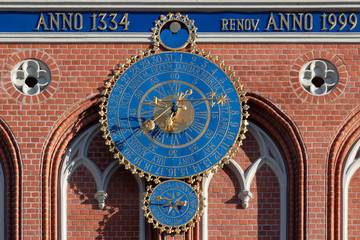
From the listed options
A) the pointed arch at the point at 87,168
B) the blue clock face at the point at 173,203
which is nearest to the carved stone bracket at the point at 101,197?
the pointed arch at the point at 87,168

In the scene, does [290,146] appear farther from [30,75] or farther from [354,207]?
[30,75]

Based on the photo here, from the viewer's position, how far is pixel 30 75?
2722 cm

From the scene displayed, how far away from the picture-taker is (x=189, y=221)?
1043 inches

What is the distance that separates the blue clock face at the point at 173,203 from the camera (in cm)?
2650

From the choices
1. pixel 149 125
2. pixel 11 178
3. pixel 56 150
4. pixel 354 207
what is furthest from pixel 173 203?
pixel 354 207

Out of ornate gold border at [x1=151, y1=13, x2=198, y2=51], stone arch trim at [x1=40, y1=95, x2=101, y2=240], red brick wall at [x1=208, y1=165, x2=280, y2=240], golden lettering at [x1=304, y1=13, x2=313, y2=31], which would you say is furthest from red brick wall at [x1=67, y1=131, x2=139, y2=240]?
golden lettering at [x1=304, y1=13, x2=313, y2=31]

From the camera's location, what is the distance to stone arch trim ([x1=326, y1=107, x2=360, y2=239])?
26.8m

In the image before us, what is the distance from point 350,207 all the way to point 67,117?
503 cm

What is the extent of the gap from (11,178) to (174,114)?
9.72 feet

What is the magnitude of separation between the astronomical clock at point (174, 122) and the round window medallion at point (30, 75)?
113 cm

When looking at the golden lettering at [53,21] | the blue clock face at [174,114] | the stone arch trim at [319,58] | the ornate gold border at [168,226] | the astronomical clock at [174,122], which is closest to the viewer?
the ornate gold border at [168,226]

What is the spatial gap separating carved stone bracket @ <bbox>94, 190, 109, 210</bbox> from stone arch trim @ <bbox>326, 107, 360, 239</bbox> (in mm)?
3757

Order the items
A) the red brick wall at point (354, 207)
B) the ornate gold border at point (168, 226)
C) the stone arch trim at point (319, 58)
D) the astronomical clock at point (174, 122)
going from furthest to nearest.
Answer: the stone arch trim at point (319, 58), the red brick wall at point (354, 207), the astronomical clock at point (174, 122), the ornate gold border at point (168, 226)

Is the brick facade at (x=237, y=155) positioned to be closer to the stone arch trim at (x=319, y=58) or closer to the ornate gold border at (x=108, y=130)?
A: the stone arch trim at (x=319, y=58)
